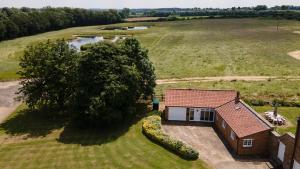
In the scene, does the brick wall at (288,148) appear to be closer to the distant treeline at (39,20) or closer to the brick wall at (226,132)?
the brick wall at (226,132)

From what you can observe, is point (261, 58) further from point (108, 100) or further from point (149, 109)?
point (108, 100)

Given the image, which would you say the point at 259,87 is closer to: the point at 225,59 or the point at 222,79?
the point at 222,79

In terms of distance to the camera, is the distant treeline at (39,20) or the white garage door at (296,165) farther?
the distant treeline at (39,20)

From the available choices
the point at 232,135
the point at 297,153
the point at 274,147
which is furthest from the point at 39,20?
the point at 297,153

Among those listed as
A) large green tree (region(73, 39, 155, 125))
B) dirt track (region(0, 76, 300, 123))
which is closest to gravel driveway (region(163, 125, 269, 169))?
large green tree (region(73, 39, 155, 125))

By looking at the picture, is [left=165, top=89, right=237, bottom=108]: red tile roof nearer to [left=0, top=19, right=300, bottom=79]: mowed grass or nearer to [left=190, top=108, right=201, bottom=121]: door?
[left=190, top=108, right=201, bottom=121]: door

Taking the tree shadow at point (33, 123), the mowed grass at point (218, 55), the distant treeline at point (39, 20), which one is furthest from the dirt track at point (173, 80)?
the distant treeline at point (39, 20)
